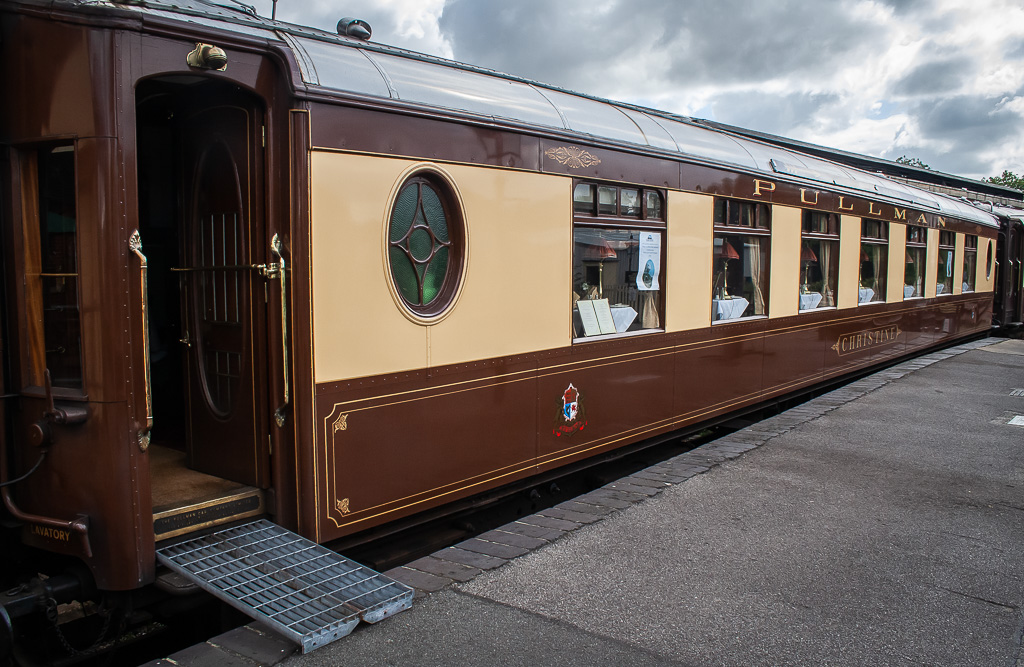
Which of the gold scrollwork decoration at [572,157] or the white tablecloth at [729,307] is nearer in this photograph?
the gold scrollwork decoration at [572,157]

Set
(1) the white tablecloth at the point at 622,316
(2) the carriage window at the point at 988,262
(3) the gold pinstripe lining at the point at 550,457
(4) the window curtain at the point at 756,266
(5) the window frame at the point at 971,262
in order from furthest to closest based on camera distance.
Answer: (2) the carriage window at the point at 988,262
(5) the window frame at the point at 971,262
(4) the window curtain at the point at 756,266
(1) the white tablecloth at the point at 622,316
(3) the gold pinstripe lining at the point at 550,457

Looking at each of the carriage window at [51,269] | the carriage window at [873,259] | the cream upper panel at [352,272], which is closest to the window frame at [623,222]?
the cream upper panel at [352,272]

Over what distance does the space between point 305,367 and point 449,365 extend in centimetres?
93

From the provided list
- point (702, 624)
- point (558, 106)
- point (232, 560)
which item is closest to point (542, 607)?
point (702, 624)

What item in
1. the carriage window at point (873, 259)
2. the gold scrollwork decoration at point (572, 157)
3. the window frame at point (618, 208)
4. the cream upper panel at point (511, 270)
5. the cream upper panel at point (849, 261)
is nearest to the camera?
the cream upper panel at point (511, 270)

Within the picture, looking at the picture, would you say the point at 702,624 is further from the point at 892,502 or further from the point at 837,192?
the point at 837,192

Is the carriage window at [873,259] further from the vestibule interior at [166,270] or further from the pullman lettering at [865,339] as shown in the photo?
the vestibule interior at [166,270]

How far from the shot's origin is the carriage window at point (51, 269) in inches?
127

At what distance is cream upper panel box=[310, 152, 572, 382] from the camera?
3.60m

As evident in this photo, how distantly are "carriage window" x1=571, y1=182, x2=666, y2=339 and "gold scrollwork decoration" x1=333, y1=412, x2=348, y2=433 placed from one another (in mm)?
1973

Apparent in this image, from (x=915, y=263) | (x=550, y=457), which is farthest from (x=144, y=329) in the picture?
(x=915, y=263)

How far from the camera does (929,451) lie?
19.7 feet

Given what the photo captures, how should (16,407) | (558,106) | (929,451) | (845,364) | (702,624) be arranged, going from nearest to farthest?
(702,624) → (16,407) → (558,106) → (929,451) → (845,364)

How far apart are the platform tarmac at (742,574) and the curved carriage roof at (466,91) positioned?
2411 millimetres
